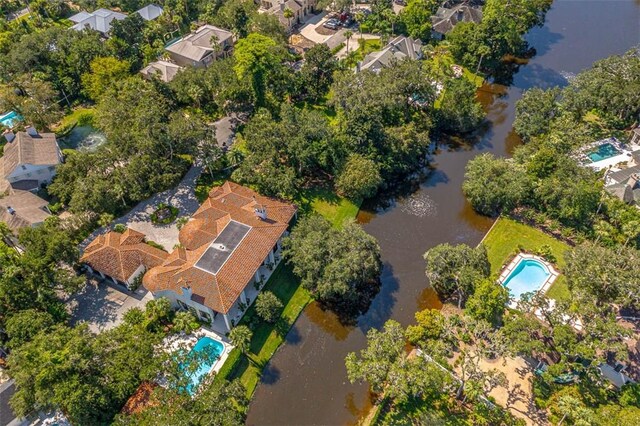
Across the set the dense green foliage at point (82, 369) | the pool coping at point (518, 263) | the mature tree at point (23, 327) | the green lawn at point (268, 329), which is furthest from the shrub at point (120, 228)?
the pool coping at point (518, 263)

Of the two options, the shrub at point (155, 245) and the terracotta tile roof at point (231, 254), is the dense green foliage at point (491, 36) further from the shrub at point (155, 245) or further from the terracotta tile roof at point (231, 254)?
the shrub at point (155, 245)

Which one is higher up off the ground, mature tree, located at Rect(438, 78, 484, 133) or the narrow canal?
mature tree, located at Rect(438, 78, 484, 133)

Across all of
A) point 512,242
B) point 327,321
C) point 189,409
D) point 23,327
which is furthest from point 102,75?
point 512,242

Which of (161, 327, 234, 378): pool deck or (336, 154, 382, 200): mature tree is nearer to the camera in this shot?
(161, 327, 234, 378): pool deck

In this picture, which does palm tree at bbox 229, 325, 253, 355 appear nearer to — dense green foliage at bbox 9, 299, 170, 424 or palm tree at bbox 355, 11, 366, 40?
dense green foliage at bbox 9, 299, 170, 424

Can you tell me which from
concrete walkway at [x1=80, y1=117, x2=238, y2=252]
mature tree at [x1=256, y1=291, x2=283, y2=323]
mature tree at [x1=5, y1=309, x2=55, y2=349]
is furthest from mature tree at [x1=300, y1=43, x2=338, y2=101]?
mature tree at [x1=5, y1=309, x2=55, y2=349]

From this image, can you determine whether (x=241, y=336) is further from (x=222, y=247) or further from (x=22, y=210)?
(x=22, y=210)
